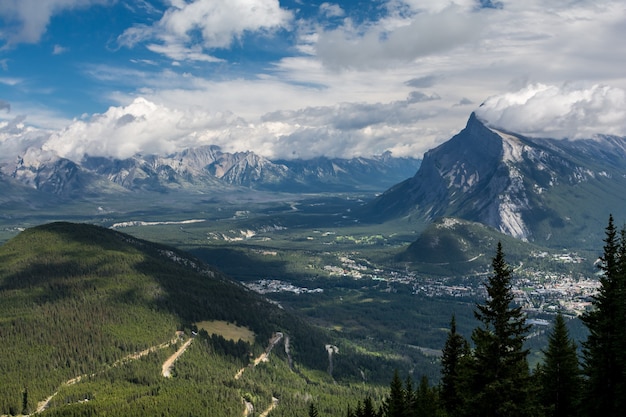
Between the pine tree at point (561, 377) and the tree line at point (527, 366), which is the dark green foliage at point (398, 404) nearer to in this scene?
the tree line at point (527, 366)

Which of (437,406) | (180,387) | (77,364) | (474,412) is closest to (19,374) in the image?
(77,364)

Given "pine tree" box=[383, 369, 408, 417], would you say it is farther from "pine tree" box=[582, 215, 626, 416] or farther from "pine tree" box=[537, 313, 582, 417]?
"pine tree" box=[582, 215, 626, 416]

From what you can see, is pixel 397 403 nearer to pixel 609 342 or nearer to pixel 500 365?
pixel 609 342

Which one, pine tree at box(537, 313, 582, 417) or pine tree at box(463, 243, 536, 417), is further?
pine tree at box(537, 313, 582, 417)

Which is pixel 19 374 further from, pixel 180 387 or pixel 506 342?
pixel 506 342

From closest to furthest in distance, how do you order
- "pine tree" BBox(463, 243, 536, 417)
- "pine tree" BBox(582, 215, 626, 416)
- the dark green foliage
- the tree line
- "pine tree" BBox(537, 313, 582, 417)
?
"pine tree" BBox(463, 243, 536, 417) < the tree line < "pine tree" BBox(582, 215, 626, 416) < "pine tree" BBox(537, 313, 582, 417) < the dark green foliage

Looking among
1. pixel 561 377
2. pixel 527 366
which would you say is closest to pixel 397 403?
pixel 561 377

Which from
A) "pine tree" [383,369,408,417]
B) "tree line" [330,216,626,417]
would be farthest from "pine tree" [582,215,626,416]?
"pine tree" [383,369,408,417]
